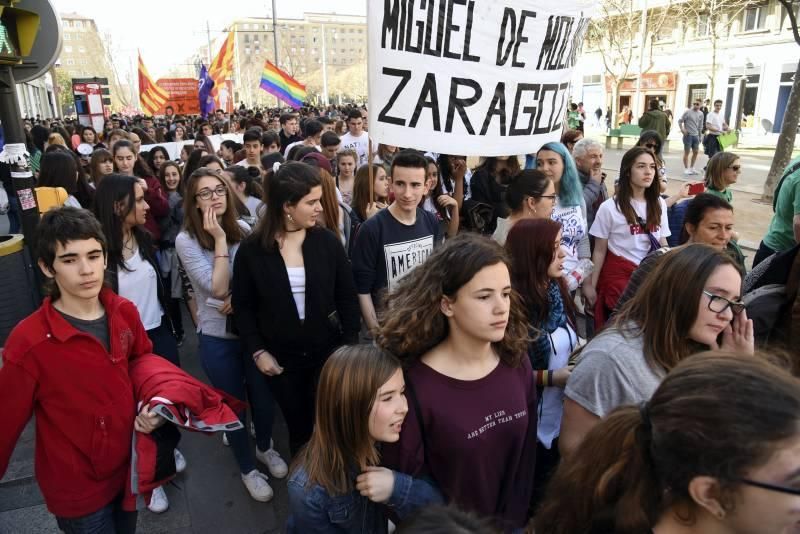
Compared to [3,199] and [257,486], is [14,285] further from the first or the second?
[3,199]

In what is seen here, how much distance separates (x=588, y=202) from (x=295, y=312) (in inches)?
132

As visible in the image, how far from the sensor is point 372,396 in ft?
6.11

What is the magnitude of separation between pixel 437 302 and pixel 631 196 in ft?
8.71

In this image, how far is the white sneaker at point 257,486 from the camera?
3266mm

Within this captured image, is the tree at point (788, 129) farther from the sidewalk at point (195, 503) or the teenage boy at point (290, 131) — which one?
the sidewalk at point (195, 503)

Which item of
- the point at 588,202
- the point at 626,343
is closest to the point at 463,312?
the point at 626,343

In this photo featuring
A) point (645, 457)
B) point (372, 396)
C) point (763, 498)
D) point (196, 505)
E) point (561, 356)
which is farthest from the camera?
point (196, 505)

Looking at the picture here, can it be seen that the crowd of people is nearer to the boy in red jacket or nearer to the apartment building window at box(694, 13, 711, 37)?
the boy in red jacket

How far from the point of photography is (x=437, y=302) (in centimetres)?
208

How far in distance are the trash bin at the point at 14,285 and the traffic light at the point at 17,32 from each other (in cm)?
149

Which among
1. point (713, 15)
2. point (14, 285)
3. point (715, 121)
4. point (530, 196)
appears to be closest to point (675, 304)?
point (530, 196)

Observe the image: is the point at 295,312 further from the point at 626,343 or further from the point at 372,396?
the point at 626,343

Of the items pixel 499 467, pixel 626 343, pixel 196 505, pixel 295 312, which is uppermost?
pixel 626 343

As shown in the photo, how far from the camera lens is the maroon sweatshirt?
191 cm
